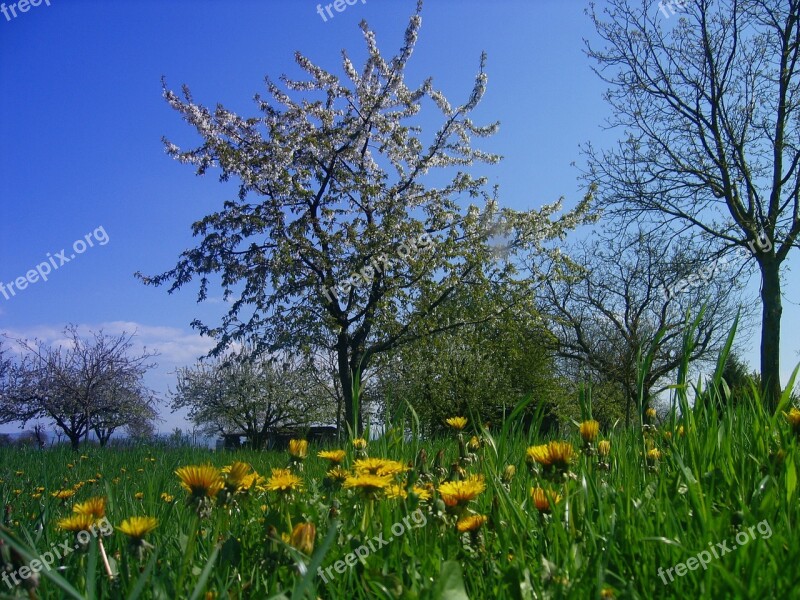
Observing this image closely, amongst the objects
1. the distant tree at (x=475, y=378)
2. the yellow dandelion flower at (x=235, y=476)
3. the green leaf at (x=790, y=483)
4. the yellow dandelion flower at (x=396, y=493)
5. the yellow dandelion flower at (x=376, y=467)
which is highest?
the distant tree at (x=475, y=378)

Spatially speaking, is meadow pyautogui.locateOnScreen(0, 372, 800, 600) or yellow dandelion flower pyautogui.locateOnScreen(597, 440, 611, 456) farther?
yellow dandelion flower pyautogui.locateOnScreen(597, 440, 611, 456)

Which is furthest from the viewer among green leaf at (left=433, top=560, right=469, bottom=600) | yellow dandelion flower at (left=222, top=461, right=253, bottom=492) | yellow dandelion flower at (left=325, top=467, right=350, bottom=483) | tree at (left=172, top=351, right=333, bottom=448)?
tree at (left=172, top=351, right=333, bottom=448)

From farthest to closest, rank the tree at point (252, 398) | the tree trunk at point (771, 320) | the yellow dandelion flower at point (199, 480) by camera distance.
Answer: the tree at point (252, 398) → the tree trunk at point (771, 320) → the yellow dandelion flower at point (199, 480)

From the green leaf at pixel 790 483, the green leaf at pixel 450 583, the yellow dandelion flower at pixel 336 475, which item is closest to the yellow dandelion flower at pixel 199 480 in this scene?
the yellow dandelion flower at pixel 336 475

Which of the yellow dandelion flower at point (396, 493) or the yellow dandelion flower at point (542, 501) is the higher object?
the yellow dandelion flower at point (396, 493)

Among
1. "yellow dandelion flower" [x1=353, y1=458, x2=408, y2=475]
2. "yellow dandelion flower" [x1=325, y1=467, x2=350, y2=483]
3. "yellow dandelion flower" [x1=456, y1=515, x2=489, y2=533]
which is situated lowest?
"yellow dandelion flower" [x1=456, y1=515, x2=489, y2=533]

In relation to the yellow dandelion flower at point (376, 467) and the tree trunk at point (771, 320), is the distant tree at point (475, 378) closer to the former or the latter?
the tree trunk at point (771, 320)

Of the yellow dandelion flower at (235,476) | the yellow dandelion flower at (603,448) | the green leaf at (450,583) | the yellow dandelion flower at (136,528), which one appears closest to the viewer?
the green leaf at (450,583)

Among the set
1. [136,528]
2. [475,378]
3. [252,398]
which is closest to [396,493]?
[136,528]

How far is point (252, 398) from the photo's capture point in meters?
30.5

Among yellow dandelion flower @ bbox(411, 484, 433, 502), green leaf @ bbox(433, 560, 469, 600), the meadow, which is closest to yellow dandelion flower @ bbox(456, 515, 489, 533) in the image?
the meadow

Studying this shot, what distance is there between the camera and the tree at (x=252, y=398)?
30.3m

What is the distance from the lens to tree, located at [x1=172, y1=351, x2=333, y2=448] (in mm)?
30312

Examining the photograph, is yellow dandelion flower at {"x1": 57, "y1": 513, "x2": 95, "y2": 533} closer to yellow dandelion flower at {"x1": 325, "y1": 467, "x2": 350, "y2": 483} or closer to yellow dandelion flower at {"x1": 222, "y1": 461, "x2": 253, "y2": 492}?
yellow dandelion flower at {"x1": 222, "y1": 461, "x2": 253, "y2": 492}
